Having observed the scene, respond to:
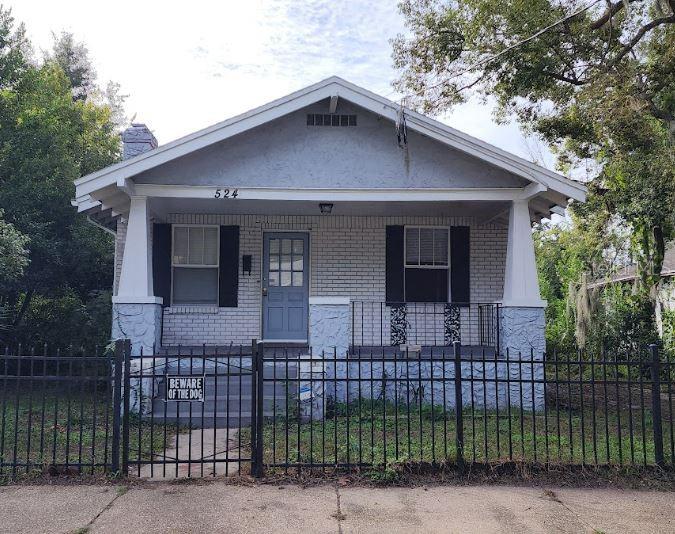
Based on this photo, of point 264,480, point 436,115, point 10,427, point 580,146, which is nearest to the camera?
point 264,480

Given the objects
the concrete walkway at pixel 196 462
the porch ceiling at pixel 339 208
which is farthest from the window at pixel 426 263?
the concrete walkway at pixel 196 462

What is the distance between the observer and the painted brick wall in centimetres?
1159

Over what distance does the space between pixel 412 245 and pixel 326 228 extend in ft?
5.62

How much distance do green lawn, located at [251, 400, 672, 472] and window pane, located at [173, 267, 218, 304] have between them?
374cm

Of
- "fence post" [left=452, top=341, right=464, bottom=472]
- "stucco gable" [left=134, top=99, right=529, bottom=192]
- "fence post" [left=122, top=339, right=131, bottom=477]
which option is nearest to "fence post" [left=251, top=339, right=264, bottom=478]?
"fence post" [left=122, top=339, right=131, bottom=477]

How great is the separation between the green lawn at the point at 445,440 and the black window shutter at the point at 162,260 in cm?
395

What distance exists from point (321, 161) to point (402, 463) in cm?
554

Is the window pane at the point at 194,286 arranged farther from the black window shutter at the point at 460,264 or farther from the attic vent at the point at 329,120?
the black window shutter at the point at 460,264

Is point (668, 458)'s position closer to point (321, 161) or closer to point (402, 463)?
point (402, 463)

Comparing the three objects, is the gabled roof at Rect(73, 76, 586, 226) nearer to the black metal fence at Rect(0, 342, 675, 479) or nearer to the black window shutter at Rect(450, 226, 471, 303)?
the black window shutter at Rect(450, 226, 471, 303)

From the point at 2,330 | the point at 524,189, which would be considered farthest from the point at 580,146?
the point at 2,330

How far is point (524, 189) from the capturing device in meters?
9.98

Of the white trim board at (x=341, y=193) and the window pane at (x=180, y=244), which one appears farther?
the window pane at (x=180, y=244)

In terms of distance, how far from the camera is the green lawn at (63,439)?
5.92 metres
